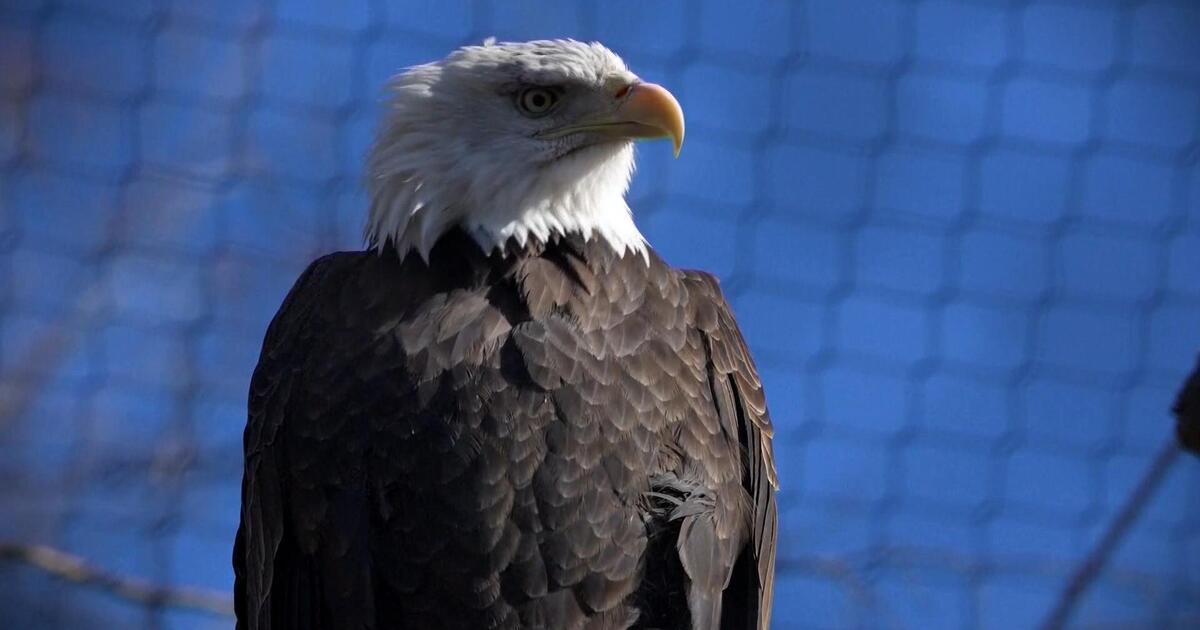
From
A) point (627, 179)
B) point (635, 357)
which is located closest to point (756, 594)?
point (635, 357)

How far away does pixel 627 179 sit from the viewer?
12.8 ft

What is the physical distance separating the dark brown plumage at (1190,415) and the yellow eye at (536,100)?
69.1 inches

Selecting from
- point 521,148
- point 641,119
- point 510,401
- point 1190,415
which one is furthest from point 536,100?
point 1190,415

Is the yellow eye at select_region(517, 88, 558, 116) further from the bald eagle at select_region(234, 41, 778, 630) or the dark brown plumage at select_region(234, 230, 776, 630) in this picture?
the dark brown plumage at select_region(234, 230, 776, 630)

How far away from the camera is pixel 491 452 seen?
3396 mm

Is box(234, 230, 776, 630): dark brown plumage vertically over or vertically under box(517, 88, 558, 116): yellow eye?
under

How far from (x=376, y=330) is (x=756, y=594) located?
0.96 m

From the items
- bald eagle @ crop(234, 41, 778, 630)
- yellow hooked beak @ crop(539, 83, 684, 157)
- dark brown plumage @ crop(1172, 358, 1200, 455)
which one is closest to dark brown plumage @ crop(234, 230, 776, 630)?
bald eagle @ crop(234, 41, 778, 630)

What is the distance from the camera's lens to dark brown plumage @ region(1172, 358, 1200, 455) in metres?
2.27

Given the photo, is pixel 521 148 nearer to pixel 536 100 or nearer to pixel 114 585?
pixel 536 100

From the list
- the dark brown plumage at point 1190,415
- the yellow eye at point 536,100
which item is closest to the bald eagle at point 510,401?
the yellow eye at point 536,100

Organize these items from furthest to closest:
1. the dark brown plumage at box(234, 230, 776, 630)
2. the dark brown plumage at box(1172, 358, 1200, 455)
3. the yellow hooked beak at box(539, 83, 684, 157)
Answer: the yellow hooked beak at box(539, 83, 684, 157), the dark brown plumage at box(234, 230, 776, 630), the dark brown plumage at box(1172, 358, 1200, 455)

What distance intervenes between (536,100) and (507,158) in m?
0.14

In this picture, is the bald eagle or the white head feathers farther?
the white head feathers
